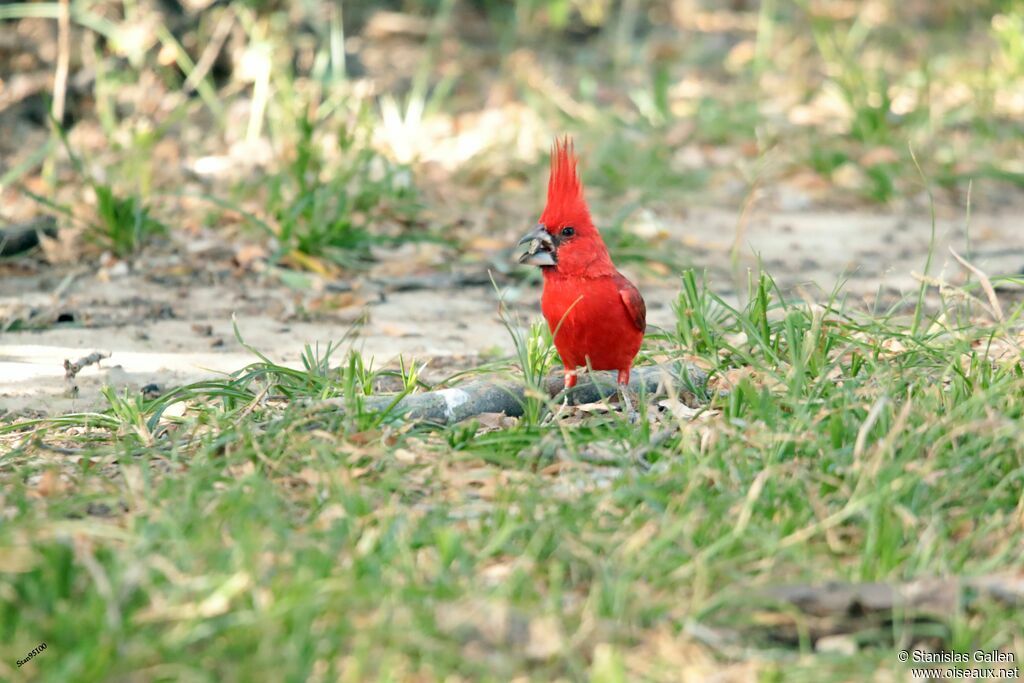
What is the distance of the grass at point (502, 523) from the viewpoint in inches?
82.7

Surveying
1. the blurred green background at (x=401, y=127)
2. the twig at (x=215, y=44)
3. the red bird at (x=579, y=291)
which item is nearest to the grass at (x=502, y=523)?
the red bird at (x=579, y=291)

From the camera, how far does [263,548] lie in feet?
7.61

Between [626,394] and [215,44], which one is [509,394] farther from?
[215,44]

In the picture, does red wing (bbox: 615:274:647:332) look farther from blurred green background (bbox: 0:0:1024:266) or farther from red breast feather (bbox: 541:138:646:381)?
blurred green background (bbox: 0:0:1024:266)

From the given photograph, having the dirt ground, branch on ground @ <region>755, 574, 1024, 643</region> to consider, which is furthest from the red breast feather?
branch on ground @ <region>755, 574, 1024, 643</region>

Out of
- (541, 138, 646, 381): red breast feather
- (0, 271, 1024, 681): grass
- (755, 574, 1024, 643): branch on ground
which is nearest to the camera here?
(0, 271, 1024, 681): grass

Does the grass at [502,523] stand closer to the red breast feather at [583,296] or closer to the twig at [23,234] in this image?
the red breast feather at [583,296]

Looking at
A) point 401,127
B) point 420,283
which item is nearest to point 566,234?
point 420,283

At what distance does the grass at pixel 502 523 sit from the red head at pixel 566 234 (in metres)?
0.28

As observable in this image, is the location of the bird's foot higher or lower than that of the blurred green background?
lower

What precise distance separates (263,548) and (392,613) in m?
0.30

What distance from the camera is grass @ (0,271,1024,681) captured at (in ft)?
6.89

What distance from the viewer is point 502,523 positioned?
257cm

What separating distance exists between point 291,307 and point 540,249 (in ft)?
5.37
